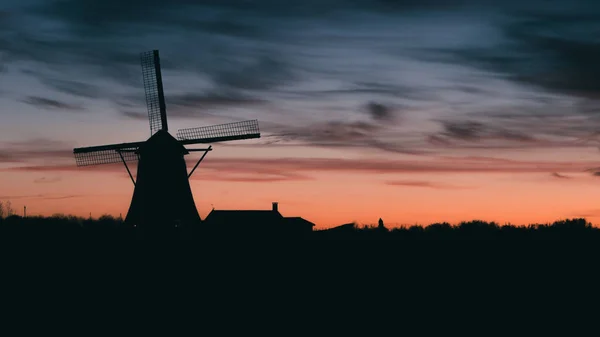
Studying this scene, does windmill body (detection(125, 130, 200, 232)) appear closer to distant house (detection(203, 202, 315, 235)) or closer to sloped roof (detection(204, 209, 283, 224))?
distant house (detection(203, 202, 315, 235))

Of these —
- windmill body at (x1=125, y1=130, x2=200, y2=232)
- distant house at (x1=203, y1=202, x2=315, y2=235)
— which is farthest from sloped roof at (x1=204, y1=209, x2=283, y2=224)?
windmill body at (x1=125, y1=130, x2=200, y2=232)

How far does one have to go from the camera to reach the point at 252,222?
206 ft

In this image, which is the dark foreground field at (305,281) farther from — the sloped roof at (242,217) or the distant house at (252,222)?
the sloped roof at (242,217)

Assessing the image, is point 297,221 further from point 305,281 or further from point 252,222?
point 305,281

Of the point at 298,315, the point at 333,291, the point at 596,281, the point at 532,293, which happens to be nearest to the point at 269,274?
the point at 333,291

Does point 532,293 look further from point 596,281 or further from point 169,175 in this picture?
point 169,175

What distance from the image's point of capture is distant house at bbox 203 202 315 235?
62219 mm

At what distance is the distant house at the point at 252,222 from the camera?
6222cm

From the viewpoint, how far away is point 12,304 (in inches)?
1132

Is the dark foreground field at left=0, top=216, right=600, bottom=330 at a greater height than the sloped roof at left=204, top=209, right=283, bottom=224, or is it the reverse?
the sloped roof at left=204, top=209, right=283, bottom=224

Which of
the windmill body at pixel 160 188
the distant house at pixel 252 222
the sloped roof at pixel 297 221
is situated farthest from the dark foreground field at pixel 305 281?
the sloped roof at pixel 297 221

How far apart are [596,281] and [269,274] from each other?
14271mm

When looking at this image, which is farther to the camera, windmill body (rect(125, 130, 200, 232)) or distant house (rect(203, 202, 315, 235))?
distant house (rect(203, 202, 315, 235))

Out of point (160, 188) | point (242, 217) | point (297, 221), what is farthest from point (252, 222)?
point (160, 188)
